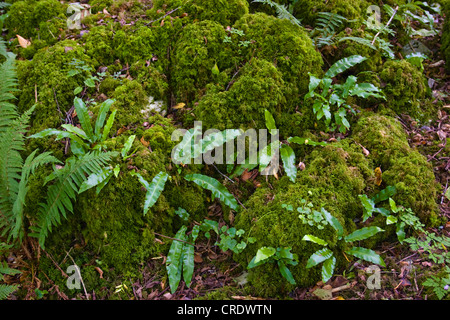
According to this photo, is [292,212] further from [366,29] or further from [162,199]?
[366,29]

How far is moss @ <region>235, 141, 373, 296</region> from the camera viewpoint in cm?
295

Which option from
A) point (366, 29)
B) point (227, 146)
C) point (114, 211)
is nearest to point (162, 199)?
point (114, 211)

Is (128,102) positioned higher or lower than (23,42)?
lower

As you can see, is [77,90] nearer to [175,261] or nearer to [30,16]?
[30,16]

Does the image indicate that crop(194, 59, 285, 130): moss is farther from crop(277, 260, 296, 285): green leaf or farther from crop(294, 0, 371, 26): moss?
crop(277, 260, 296, 285): green leaf

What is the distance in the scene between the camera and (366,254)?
294 cm

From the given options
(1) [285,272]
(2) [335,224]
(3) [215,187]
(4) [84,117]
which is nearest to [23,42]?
(4) [84,117]

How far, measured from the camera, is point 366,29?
445 cm

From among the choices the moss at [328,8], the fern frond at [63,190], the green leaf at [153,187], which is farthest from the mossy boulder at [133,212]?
the moss at [328,8]

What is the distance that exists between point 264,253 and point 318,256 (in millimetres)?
482

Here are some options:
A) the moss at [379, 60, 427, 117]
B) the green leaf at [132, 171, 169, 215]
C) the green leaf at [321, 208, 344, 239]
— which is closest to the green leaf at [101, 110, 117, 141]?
the green leaf at [132, 171, 169, 215]

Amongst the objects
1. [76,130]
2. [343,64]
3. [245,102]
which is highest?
[343,64]

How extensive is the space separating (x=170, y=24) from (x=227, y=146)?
187 centimetres

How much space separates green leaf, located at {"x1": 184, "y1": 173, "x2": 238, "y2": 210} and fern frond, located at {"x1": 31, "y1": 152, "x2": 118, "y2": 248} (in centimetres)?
87
